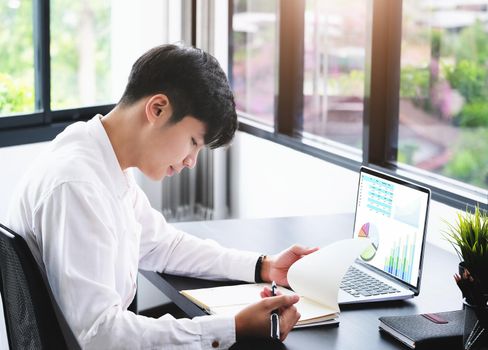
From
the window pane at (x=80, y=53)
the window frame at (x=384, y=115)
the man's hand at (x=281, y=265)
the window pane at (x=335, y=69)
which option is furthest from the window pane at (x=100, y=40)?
the man's hand at (x=281, y=265)

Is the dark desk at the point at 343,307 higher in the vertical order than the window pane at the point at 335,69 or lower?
lower

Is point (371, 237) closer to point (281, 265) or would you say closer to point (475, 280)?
point (281, 265)

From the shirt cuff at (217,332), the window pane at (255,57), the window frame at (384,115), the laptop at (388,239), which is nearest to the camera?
the shirt cuff at (217,332)

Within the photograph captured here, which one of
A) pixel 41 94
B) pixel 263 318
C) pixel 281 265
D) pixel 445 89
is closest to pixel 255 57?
pixel 41 94

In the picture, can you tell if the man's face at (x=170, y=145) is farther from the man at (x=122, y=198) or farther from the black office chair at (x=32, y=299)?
the black office chair at (x=32, y=299)

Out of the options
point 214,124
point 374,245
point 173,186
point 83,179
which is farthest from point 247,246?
point 173,186

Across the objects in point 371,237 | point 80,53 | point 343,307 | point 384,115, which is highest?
point 80,53

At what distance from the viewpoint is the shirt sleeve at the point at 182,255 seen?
6.64 feet

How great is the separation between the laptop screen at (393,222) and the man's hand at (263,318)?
0.41 meters

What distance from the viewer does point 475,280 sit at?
5.36 ft

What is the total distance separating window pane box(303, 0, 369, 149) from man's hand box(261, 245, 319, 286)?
4.18 ft

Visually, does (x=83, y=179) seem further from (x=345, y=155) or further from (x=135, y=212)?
(x=345, y=155)

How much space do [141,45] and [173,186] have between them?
2.43 feet

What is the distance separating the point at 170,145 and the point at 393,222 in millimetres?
629
